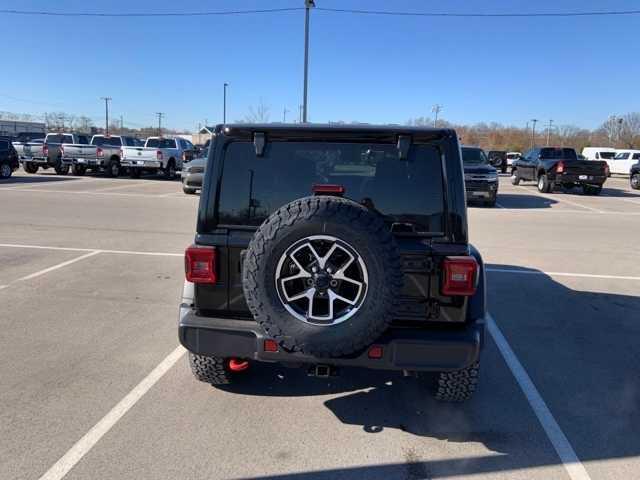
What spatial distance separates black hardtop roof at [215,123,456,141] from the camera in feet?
10.5

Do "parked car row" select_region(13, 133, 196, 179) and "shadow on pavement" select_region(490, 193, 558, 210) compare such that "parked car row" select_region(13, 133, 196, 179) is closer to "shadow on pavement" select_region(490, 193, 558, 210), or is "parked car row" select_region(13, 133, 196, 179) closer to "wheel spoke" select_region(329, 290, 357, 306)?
"shadow on pavement" select_region(490, 193, 558, 210)

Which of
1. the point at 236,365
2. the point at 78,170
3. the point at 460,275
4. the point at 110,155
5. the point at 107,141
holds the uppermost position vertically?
the point at 107,141

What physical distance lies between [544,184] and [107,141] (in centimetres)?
2125

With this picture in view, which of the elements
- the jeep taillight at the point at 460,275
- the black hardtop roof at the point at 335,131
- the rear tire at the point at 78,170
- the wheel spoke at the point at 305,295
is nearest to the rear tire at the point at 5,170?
the rear tire at the point at 78,170

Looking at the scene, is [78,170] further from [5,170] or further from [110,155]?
[5,170]

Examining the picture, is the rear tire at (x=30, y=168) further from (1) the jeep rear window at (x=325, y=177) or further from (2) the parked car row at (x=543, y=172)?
(1) the jeep rear window at (x=325, y=177)

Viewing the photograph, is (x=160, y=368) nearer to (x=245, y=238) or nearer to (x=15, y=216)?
(x=245, y=238)

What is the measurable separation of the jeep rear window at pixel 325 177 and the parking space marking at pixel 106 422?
57.8 inches

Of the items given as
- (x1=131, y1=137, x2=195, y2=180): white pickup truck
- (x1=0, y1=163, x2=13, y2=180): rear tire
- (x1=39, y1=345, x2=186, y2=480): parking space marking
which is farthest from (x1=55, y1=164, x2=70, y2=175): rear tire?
(x1=39, y1=345, x2=186, y2=480): parking space marking

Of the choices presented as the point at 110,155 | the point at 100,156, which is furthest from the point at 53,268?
the point at 110,155

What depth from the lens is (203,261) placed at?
3.28 meters

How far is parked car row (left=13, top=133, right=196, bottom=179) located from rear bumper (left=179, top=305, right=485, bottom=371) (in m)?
22.4

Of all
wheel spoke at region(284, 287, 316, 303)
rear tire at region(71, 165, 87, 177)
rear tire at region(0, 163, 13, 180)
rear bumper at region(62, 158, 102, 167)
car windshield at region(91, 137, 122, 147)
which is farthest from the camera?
car windshield at region(91, 137, 122, 147)

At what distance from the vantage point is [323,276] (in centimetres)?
295
